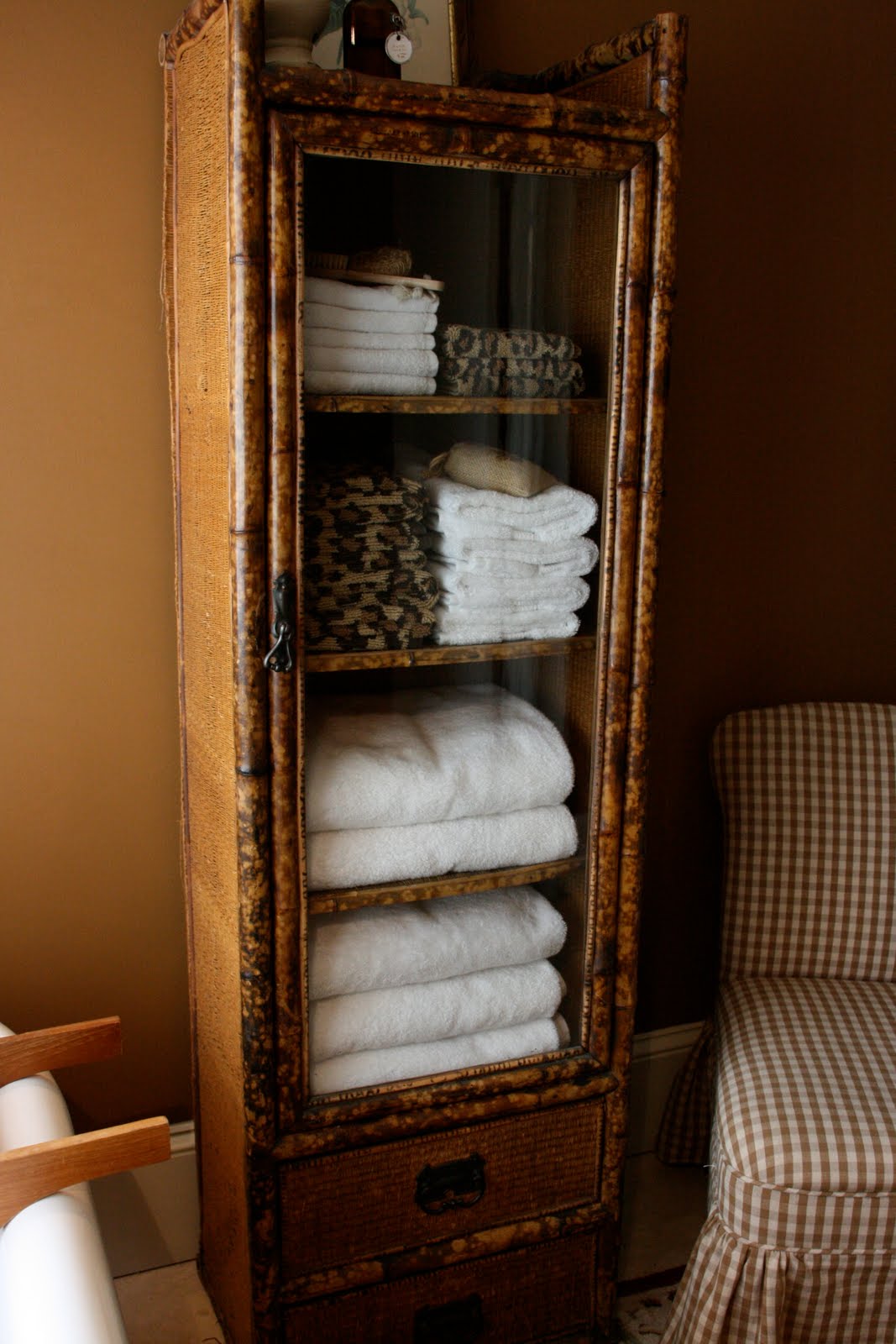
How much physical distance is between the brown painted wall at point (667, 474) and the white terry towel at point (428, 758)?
0.41 meters

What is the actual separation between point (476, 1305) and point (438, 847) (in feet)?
2.33

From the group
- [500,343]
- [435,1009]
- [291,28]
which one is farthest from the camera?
[435,1009]

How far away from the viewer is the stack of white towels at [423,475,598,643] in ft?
4.87

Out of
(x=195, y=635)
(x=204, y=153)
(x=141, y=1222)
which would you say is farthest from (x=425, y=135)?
(x=141, y=1222)

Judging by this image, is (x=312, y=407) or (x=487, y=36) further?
(x=487, y=36)

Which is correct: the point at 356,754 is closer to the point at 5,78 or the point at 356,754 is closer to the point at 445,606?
the point at 445,606

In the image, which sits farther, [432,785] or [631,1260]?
[631,1260]

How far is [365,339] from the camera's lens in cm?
138

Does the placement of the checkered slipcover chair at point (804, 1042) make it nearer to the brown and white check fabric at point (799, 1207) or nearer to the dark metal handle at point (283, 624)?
the brown and white check fabric at point (799, 1207)

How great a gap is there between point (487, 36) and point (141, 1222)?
1977mm

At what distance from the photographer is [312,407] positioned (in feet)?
4.38

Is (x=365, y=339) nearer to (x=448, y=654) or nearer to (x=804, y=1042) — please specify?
(x=448, y=654)

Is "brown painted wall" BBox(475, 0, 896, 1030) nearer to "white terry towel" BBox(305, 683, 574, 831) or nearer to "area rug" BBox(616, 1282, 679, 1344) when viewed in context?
"area rug" BBox(616, 1282, 679, 1344)

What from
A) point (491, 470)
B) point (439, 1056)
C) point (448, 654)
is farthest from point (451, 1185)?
point (491, 470)
